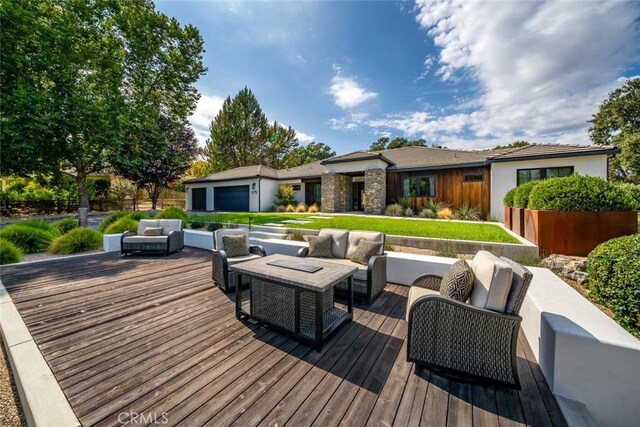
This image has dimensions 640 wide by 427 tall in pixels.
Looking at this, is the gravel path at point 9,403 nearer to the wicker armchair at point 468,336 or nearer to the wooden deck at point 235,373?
the wooden deck at point 235,373

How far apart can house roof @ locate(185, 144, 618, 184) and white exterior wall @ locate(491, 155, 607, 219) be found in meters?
0.32

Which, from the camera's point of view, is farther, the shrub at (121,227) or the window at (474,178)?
the window at (474,178)

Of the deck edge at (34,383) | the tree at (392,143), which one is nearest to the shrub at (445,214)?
the deck edge at (34,383)

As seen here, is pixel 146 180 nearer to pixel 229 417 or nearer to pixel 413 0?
pixel 413 0

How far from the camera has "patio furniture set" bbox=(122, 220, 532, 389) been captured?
2002mm

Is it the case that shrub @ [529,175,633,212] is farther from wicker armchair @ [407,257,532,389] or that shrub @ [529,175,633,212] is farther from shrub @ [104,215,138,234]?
shrub @ [104,215,138,234]

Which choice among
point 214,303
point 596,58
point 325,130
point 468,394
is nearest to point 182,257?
point 214,303

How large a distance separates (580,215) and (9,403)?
28.0 ft

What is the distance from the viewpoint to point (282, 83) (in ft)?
41.4

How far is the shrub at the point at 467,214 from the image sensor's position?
1121cm

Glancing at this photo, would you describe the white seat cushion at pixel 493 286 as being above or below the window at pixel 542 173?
below

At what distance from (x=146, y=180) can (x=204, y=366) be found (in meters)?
19.8

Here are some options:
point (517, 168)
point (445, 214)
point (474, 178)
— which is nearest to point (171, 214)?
point (445, 214)

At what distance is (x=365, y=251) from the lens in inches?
152
